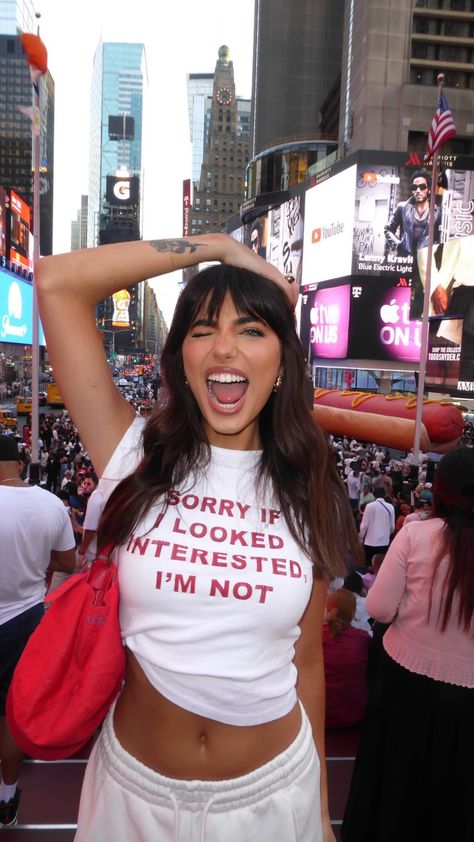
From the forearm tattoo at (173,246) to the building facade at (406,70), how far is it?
51300mm

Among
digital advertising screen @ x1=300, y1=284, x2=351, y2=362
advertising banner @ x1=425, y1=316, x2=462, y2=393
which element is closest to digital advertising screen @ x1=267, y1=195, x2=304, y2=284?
digital advertising screen @ x1=300, y1=284, x2=351, y2=362

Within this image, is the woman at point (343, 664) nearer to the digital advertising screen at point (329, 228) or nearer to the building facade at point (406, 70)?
the digital advertising screen at point (329, 228)

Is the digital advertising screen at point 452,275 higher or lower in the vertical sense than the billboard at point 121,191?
lower

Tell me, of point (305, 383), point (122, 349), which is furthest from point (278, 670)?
point (122, 349)

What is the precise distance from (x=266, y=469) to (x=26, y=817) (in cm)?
274

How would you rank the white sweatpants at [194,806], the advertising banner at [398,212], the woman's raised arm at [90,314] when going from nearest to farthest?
the white sweatpants at [194,806] < the woman's raised arm at [90,314] < the advertising banner at [398,212]

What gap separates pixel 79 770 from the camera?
3770 millimetres

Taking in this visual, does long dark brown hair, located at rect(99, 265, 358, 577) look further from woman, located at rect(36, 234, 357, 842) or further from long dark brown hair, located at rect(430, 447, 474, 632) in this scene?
long dark brown hair, located at rect(430, 447, 474, 632)

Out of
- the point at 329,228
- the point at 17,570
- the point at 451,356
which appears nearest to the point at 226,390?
the point at 17,570

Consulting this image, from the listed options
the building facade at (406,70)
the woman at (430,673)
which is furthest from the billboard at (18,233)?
the woman at (430,673)

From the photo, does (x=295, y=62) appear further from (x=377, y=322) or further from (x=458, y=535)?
(x=458, y=535)

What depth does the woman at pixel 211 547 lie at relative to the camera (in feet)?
5.27

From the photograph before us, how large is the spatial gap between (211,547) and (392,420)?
809 inches

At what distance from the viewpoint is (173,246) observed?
184cm
